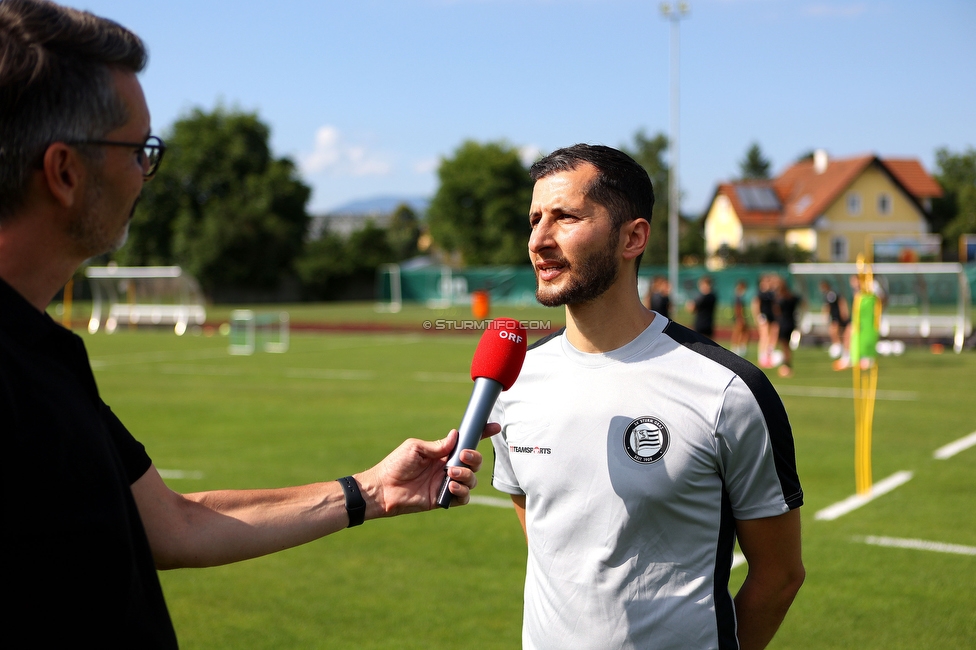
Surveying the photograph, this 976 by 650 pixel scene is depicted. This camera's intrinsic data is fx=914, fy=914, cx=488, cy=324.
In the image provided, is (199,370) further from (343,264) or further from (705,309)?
(343,264)

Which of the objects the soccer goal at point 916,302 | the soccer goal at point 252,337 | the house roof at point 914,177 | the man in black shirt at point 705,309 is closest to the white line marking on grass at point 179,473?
the man in black shirt at point 705,309

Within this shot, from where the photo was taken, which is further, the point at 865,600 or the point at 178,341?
the point at 178,341

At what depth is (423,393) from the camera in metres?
16.9

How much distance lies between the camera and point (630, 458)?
2729 millimetres

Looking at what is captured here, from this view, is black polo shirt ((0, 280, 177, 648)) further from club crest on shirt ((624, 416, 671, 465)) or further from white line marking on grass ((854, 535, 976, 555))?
white line marking on grass ((854, 535, 976, 555))

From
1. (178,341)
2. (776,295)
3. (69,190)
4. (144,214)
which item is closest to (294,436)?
(69,190)

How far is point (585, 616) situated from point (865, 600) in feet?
14.5

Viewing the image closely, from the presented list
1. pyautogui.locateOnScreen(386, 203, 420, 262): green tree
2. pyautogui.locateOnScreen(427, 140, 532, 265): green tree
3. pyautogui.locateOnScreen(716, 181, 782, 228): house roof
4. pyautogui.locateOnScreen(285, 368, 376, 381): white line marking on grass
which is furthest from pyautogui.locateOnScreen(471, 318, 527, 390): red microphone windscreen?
pyautogui.locateOnScreen(427, 140, 532, 265): green tree

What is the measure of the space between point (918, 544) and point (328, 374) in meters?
14.8

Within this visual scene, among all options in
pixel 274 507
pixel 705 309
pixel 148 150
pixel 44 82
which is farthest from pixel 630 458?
pixel 705 309

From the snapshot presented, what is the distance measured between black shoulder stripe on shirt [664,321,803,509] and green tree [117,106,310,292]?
66460 mm

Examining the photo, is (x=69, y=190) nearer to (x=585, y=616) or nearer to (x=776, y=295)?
(x=585, y=616)

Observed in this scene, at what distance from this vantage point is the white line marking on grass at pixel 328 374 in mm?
19750

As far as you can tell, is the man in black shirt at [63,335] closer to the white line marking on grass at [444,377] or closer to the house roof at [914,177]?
the white line marking on grass at [444,377]
